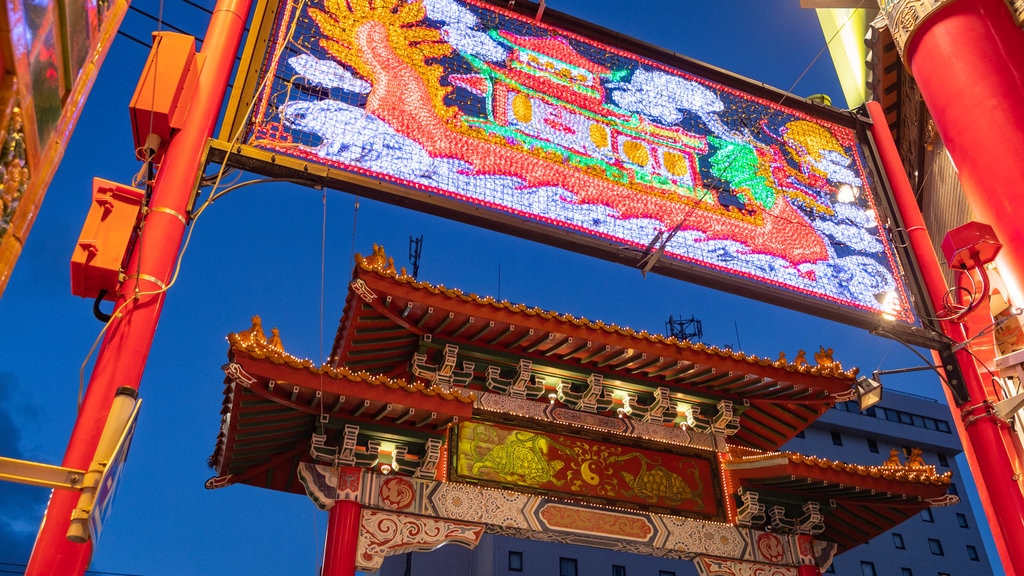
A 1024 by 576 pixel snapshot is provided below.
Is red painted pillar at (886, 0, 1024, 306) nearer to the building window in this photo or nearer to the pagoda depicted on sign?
the pagoda depicted on sign

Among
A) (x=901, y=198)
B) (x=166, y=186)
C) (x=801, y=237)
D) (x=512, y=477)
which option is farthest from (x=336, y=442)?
(x=901, y=198)

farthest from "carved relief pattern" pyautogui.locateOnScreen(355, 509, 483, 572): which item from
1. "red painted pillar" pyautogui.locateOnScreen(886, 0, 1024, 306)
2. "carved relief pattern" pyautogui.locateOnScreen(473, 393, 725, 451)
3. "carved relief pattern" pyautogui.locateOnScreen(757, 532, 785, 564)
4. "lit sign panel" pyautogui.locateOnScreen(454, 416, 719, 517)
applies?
"red painted pillar" pyautogui.locateOnScreen(886, 0, 1024, 306)

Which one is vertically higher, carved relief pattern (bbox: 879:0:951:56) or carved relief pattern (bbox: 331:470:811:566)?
carved relief pattern (bbox: 879:0:951:56)

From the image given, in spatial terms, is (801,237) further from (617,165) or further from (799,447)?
(799,447)

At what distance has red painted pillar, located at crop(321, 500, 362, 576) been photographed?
339 inches

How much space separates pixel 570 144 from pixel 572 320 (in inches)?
137

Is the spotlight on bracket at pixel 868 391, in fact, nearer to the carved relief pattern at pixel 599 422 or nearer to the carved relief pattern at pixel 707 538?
the carved relief pattern at pixel 599 422

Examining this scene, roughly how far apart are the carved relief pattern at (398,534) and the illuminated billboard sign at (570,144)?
13.7 ft

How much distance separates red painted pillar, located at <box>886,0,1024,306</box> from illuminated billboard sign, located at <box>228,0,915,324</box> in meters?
2.03

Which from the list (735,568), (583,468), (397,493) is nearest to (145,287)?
(397,493)

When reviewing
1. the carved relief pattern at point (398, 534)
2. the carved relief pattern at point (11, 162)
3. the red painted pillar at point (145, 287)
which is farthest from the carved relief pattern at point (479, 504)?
the carved relief pattern at point (11, 162)

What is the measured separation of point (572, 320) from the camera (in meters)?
10.8

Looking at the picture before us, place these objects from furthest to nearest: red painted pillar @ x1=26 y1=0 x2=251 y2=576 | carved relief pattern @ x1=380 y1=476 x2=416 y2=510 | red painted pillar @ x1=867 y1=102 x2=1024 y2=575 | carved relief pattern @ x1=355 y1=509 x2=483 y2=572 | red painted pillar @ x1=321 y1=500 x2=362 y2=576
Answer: red painted pillar @ x1=867 y1=102 x2=1024 y2=575 → carved relief pattern @ x1=380 y1=476 x2=416 y2=510 → carved relief pattern @ x1=355 y1=509 x2=483 y2=572 → red painted pillar @ x1=321 y1=500 x2=362 y2=576 → red painted pillar @ x1=26 y1=0 x2=251 y2=576

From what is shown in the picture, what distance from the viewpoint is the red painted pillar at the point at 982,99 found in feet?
40.4
